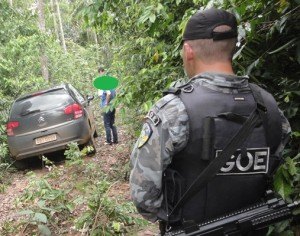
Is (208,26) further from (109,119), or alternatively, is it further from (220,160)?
(109,119)

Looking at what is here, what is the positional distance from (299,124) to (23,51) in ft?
34.7

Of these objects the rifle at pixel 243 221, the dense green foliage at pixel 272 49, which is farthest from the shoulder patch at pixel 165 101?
the dense green foliage at pixel 272 49

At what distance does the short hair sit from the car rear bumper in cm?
643

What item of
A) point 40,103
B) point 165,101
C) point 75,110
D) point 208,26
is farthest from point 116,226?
point 40,103

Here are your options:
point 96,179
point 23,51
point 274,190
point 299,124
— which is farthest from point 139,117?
point 23,51

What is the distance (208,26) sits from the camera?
1.88m

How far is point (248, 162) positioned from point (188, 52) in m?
0.61

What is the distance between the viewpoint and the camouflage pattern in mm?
1840

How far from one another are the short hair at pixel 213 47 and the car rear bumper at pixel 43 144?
643cm

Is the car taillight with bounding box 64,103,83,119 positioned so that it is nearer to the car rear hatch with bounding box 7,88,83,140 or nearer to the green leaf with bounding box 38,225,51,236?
the car rear hatch with bounding box 7,88,83,140

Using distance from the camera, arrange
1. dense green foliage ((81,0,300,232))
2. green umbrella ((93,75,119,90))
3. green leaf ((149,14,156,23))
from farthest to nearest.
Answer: green umbrella ((93,75,119,90))
green leaf ((149,14,156,23))
dense green foliage ((81,0,300,232))

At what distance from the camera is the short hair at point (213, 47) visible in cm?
189

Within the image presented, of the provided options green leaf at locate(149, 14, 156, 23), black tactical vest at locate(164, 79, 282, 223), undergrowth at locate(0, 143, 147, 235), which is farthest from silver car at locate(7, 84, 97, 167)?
black tactical vest at locate(164, 79, 282, 223)

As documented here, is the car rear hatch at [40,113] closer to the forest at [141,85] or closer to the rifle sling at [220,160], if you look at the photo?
the forest at [141,85]
